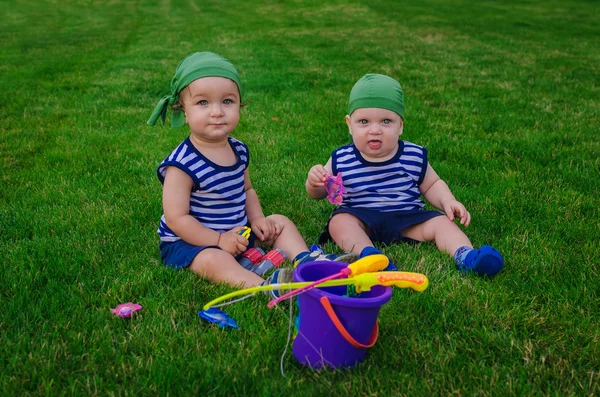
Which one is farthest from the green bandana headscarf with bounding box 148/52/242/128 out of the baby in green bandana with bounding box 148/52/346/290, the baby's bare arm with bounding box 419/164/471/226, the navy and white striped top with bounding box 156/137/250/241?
the baby's bare arm with bounding box 419/164/471/226

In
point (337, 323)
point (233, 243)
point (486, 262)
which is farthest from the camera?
point (233, 243)

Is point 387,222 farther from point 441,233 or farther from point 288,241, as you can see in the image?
point 288,241

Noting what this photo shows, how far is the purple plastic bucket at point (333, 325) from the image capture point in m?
2.03

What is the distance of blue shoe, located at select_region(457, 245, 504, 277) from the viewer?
285cm

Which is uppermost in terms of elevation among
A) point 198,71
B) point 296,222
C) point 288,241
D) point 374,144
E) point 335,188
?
point 198,71

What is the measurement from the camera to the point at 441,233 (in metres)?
3.32

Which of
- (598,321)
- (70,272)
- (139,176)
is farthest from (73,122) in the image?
(598,321)

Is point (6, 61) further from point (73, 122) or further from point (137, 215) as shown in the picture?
point (137, 215)

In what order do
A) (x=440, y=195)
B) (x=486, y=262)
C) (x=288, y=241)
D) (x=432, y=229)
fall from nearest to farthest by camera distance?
(x=486, y=262)
(x=288, y=241)
(x=432, y=229)
(x=440, y=195)

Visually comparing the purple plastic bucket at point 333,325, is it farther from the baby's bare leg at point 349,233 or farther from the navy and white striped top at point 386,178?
the navy and white striped top at point 386,178

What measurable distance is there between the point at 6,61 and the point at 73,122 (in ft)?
16.7

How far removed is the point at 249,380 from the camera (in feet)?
6.82

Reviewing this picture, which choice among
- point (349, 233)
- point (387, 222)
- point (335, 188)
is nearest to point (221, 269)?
point (349, 233)

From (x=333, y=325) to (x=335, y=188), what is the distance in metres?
1.43
